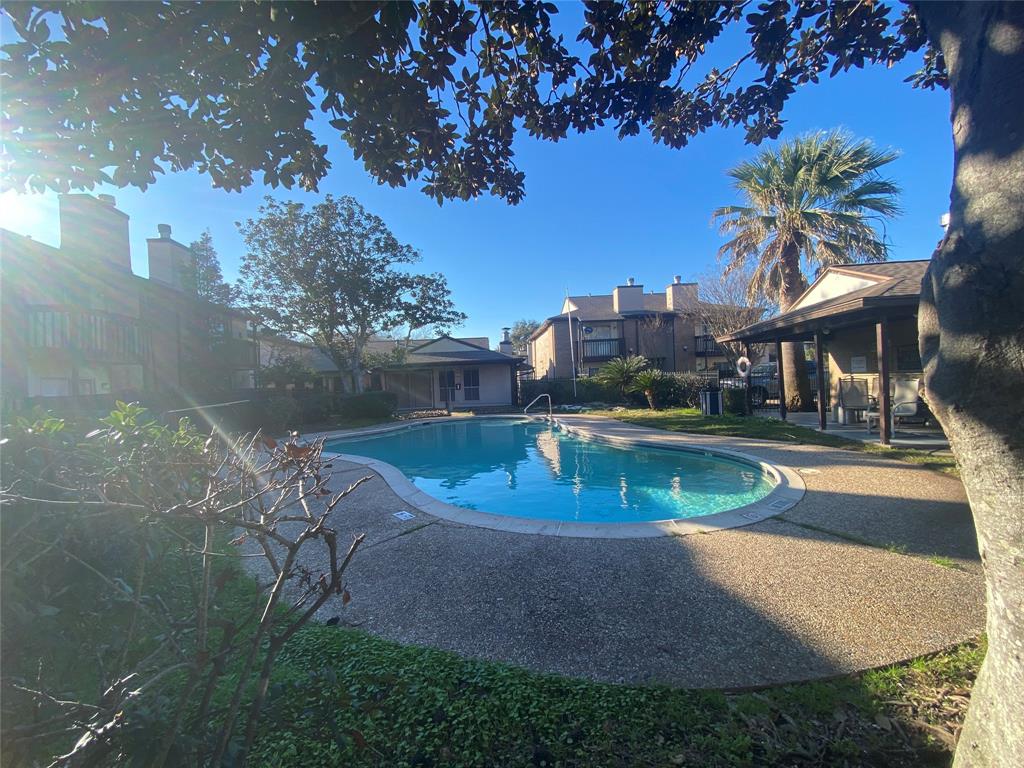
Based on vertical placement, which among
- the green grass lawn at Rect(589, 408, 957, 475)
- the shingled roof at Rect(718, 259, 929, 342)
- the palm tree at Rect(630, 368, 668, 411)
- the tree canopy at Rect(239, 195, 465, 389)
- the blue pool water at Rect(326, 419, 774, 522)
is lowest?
the blue pool water at Rect(326, 419, 774, 522)

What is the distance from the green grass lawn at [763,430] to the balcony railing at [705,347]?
12.9 meters

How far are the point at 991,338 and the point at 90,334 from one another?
17.9 meters

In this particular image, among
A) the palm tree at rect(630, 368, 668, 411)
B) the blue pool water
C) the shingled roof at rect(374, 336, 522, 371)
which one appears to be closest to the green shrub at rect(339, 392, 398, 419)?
the blue pool water

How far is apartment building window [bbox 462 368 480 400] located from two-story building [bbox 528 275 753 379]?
6498 millimetres

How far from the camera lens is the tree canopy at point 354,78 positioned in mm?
2152

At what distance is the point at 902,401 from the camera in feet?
34.7

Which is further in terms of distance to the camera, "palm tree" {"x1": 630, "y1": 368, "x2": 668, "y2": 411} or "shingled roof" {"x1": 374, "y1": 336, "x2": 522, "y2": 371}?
"shingled roof" {"x1": 374, "y1": 336, "x2": 522, "y2": 371}

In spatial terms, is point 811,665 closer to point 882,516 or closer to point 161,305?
point 882,516

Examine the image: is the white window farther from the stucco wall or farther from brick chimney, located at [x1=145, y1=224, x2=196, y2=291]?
the stucco wall

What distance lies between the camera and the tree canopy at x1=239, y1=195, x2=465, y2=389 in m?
17.8

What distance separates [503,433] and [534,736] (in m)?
13.8

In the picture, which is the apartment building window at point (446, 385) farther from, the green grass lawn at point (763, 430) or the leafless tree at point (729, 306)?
the leafless tree at point (729, 306)

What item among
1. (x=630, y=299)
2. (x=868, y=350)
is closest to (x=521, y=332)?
(x=630, y=299)

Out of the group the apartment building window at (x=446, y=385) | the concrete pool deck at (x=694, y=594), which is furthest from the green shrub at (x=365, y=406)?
the concrete pool deck at (x=694, y=594)
